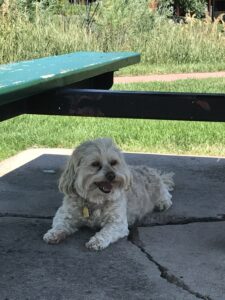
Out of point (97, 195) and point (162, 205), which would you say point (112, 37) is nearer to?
point (162, 205)

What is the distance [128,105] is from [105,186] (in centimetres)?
53

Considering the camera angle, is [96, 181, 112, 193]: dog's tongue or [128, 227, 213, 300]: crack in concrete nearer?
[128, 227, 213, 300]: crack in concrete

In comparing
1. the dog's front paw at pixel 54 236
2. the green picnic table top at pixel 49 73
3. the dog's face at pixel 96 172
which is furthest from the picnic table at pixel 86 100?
the dog's front paw at pixel 54 236

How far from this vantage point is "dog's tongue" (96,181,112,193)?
385 cm

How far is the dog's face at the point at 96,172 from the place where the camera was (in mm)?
3824

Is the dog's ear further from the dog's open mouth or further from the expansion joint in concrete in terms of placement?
the expansion joint in concrete

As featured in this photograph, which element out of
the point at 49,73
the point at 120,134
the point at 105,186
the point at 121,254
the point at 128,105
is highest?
the point at 49,73

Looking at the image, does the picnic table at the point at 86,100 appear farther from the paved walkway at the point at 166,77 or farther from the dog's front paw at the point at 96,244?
the paved walkway at the point at 166,77

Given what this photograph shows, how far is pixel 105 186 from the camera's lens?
3879mm

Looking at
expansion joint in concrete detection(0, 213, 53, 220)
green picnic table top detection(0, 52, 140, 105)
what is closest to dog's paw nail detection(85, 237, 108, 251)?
expansion joint in concrete detection(0, 213, 53, 220)

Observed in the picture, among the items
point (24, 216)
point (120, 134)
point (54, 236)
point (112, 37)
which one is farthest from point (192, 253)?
point (112, 37)

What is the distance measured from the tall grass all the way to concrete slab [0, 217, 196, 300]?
31.9 ft

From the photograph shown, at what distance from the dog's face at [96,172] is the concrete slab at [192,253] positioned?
16.0 inches

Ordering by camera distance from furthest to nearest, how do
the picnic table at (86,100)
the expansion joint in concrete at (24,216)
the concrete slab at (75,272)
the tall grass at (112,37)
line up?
1. the tall grass at (112,37)
2. the expansion joint in concrete at (24,216)
3. the picnic table at (86,100)
4. the concrete slab at (75,272)
